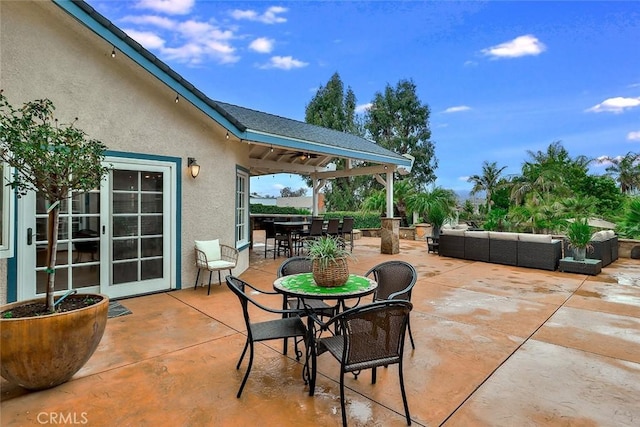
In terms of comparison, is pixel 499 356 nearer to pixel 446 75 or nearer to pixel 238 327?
pixel 238 327

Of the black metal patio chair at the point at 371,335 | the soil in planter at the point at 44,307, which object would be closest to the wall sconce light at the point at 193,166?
the soil in planter at the point at 44,307

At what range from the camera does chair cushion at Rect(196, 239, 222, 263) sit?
5844 mm

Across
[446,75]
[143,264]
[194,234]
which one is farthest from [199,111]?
[446,75]

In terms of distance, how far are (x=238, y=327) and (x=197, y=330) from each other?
48 cm

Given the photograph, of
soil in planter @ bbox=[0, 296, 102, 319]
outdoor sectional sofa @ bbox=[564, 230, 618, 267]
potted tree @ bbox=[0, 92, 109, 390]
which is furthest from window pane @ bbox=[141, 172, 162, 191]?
outdoor sectional sofa @ bbox=[564, 230, 618, 267]

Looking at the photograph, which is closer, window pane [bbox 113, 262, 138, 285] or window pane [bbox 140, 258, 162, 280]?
window pane [bbox 113, 262, 138, 285]

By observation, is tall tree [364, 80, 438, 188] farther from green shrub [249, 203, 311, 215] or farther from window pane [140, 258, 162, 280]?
window pane [140, 258, 162, 280]

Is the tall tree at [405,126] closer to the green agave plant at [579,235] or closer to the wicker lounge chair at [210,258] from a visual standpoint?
the green agave plant at [579,235]

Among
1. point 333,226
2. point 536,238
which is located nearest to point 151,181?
point 333,226

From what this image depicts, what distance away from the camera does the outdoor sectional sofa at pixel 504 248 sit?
7.99m

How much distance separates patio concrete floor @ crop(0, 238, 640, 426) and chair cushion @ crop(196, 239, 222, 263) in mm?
1006

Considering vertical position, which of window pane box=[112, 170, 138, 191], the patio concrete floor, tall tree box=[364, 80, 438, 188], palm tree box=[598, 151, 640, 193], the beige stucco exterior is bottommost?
the patio concrete floor

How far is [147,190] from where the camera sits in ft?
17.7

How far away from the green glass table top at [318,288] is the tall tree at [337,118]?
20.1 meters
